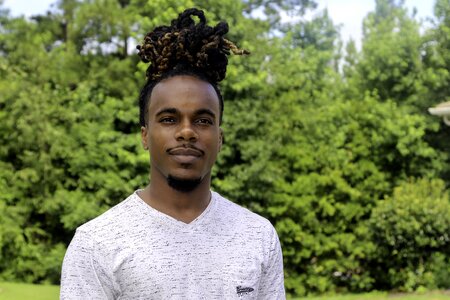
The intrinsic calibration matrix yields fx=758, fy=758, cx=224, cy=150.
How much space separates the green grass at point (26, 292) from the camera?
15.2 m

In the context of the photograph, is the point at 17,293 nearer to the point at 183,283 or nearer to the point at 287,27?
the point at 183,283

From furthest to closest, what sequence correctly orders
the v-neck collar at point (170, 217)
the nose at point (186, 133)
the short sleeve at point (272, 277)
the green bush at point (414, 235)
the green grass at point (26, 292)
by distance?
the green bush at point (414, 235) → the green grass at point (26, 292) → the short sleeve at point (272, 277) → the v-neck collar at point (170, 217) → the nose at point (186, 133)

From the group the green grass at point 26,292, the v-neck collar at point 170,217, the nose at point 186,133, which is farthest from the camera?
the green grass at point 26,292

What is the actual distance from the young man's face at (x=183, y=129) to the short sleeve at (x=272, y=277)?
366mm

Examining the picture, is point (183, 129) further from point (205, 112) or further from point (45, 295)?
point (45, 295)

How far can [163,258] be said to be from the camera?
2289 millimetres

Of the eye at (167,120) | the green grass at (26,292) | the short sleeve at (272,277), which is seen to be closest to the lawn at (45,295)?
the green grass at (26,292)

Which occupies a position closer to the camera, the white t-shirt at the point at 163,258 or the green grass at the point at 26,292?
the white t-shirt at the point at 163,258

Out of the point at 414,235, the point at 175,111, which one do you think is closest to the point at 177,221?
the point at 175,111

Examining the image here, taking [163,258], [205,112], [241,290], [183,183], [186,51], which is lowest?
[241,290]

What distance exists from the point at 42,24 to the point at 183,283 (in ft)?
85.4

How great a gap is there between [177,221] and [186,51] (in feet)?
1.76

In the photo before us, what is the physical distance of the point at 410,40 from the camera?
26.6m

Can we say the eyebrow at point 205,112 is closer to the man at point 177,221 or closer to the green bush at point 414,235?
the man at point 177,221
